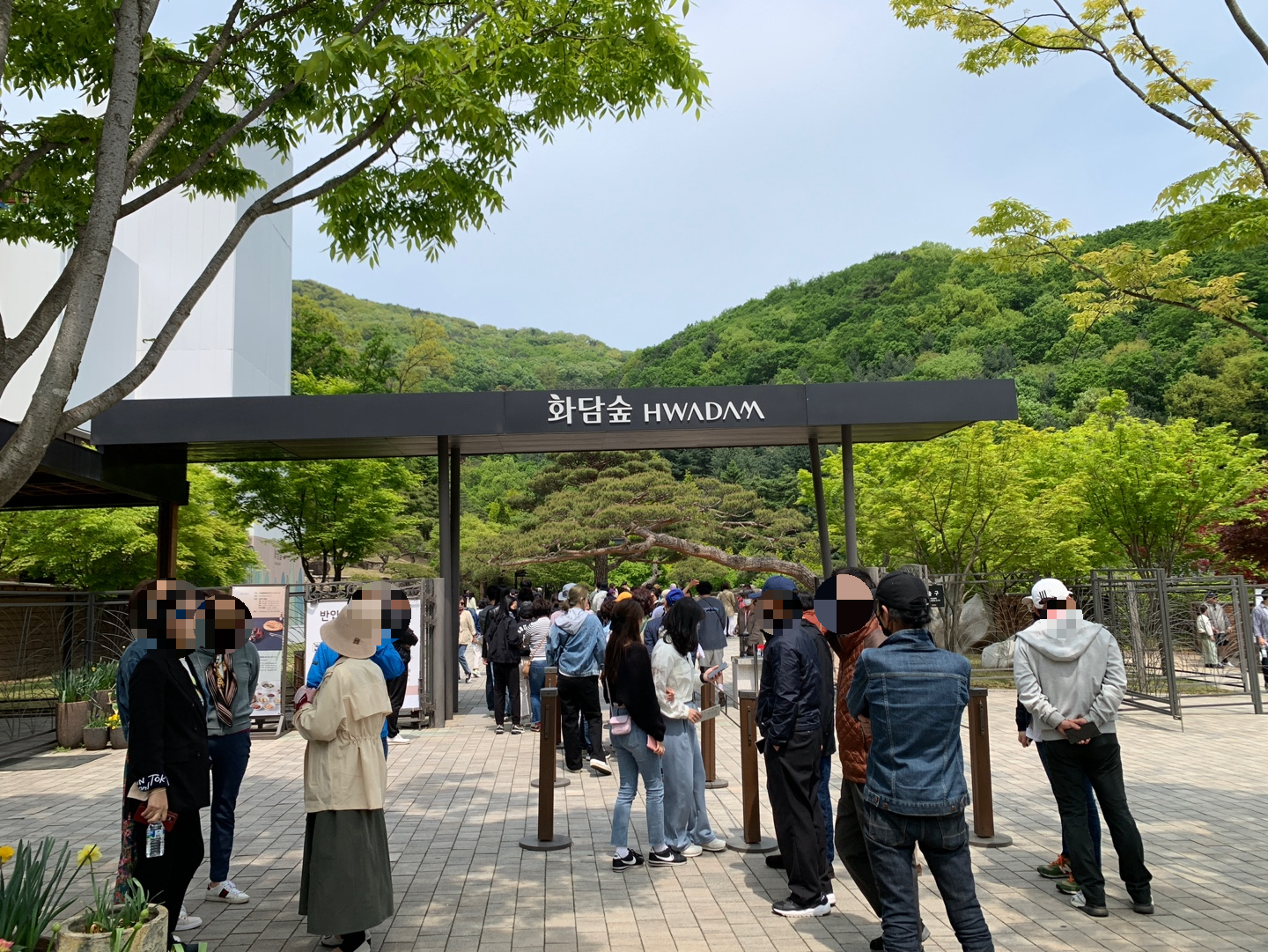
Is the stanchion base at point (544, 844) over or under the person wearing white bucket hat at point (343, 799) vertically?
under

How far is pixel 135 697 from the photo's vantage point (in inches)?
169

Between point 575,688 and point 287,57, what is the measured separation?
6.03m

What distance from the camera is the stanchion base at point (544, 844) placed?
658cm

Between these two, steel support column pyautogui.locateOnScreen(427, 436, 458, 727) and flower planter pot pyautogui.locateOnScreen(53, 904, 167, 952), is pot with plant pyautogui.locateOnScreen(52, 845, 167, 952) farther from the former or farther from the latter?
steel support column pyautogui.locateOnScreen(427, 436, 458, 727)

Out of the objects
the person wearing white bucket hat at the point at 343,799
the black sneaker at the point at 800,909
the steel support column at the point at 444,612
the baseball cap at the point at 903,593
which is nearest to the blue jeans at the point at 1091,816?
the black sneaker at the point at 800,909

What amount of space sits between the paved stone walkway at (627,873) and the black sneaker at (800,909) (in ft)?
0.20

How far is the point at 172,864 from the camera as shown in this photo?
4.45m

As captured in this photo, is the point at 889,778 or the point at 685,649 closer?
the point at 889,778

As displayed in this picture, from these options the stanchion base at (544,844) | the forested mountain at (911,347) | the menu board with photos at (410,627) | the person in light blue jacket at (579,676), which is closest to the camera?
the stanchion base at (544,844)

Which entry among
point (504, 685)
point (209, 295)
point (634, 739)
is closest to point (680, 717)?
point (634, 739)

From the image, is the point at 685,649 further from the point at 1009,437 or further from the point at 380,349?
the point at 380,349

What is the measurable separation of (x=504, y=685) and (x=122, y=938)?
344 inches

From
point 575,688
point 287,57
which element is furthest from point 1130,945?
point 287,57

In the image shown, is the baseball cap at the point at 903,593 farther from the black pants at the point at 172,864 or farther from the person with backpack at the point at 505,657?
the person with backpack at the point at 505,657
